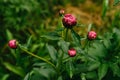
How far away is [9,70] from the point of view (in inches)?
157

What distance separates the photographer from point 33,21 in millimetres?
4445

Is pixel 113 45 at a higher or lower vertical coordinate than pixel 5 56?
higher

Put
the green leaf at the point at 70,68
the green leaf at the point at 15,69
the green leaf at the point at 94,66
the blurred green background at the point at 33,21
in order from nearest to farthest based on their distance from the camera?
the green leaf at the point at 70,68
the green leaf at the point at 94,66
the green leaf at the point at 15,69
the blurred green background at the point at 33,21

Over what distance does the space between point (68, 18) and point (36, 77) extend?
74 centimetres

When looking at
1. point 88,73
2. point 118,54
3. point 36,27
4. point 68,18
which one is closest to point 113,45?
point 118,54

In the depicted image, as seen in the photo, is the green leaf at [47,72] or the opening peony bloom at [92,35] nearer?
the opening peony bloom at [92,35]

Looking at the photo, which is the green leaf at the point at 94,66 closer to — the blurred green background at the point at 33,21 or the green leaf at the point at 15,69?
the blurred green background at the point at 33,21

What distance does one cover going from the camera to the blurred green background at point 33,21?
3961 millimetres

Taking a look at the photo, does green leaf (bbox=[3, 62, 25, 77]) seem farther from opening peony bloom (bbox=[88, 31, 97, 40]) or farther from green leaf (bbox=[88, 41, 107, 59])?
opening peony bloom (bbox=[88, 31, 97, 40])

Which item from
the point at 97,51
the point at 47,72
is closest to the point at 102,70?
the point at 97,51

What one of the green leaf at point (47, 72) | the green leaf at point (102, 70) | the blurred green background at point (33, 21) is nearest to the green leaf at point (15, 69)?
the blurred green background at point (33, 21)

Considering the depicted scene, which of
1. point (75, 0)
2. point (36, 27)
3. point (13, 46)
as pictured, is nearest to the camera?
point (13, 46)

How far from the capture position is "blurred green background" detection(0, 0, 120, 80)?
396 centimetres

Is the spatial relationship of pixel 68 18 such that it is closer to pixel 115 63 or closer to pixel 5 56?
pixel 115 63
